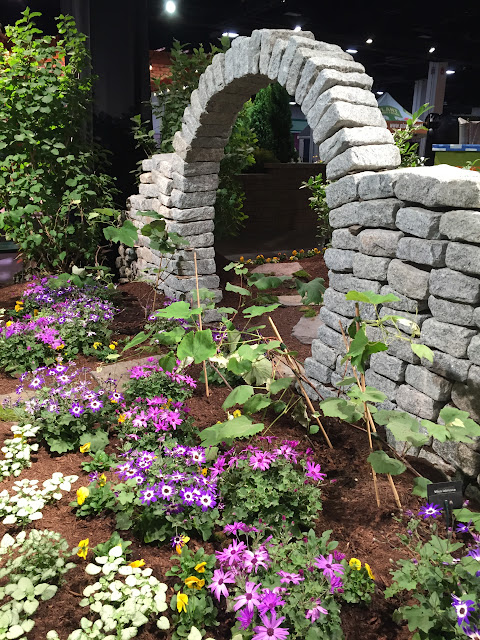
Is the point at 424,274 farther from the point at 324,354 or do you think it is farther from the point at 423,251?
the point at 324,354

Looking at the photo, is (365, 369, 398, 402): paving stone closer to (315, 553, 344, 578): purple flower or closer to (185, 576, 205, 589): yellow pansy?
(315, 553, 344, 578): purple flower

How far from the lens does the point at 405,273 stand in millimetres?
2625

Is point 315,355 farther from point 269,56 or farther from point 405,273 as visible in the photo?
point 269,56

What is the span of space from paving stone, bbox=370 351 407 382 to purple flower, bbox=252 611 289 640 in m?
1.46

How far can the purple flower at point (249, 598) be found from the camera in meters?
1.61

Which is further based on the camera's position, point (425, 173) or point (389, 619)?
point (425, 173)

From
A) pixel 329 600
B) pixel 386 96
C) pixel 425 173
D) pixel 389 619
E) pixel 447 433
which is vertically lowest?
pixel 389 619

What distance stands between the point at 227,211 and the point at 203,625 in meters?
5.26

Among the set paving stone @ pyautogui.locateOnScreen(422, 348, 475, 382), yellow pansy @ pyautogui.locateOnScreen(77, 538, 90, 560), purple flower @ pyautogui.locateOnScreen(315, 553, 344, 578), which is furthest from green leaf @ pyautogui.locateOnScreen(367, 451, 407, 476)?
yellow pansy @ pyautogui.locateOnScreen(77, 538, 90, 560)

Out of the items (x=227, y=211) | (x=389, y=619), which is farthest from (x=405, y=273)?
(x=227, y=211)

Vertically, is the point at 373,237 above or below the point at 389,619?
above

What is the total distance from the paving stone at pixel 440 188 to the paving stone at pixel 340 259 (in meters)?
0.52

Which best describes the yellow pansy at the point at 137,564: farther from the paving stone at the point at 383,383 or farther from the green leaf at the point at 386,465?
the paving stone at the point at 383,383

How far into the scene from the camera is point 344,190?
3.01 m
